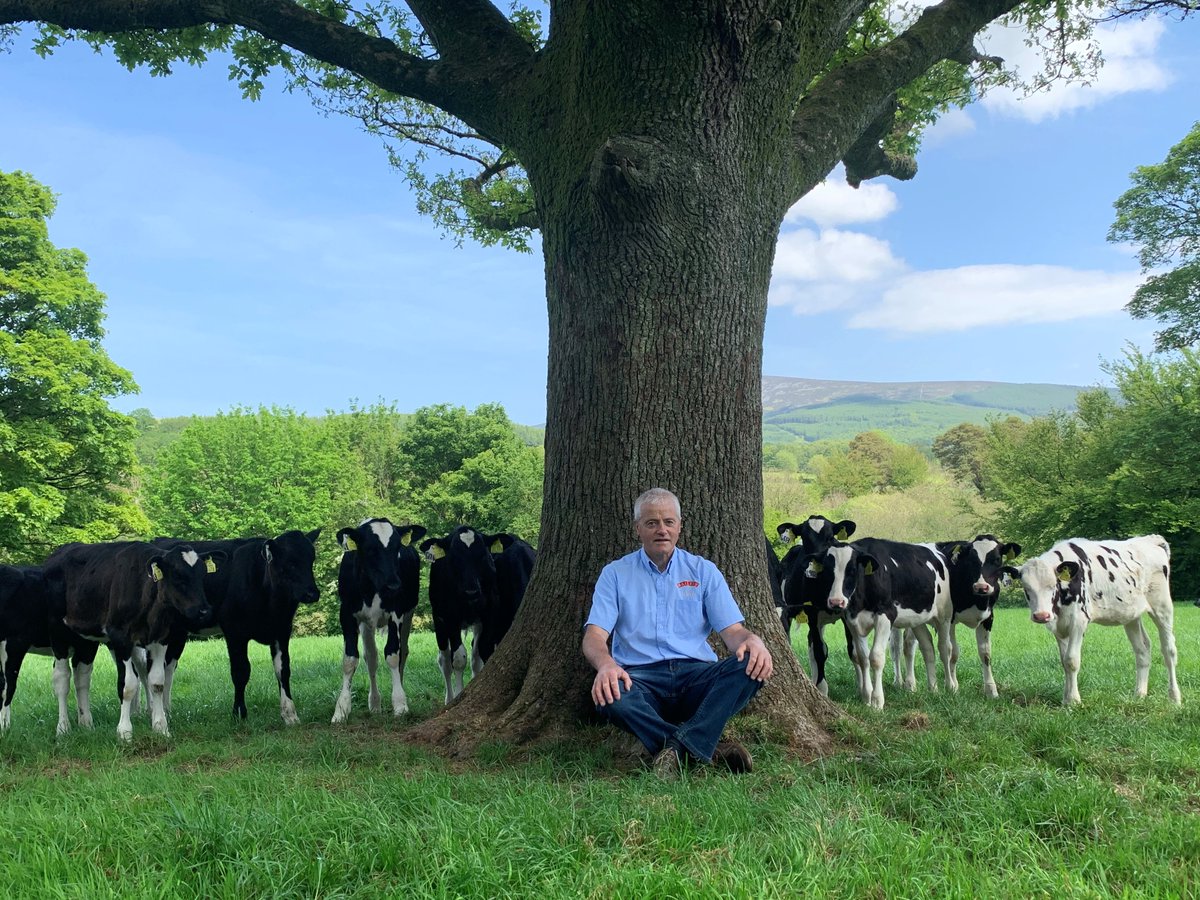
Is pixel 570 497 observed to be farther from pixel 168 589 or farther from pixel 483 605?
pixel 168 589

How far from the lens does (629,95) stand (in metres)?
6.59

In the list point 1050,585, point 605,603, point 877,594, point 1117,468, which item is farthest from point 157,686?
point 1117,468

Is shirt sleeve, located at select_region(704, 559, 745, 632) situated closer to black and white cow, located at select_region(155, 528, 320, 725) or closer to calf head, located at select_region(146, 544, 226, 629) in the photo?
black and white cow, located at select_region(155, 528, 320, 725)

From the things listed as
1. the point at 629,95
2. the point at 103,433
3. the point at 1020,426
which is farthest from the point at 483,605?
the point at 1020,426

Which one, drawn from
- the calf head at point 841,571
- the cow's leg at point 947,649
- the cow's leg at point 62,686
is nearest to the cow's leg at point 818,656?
the calf head at point 841,571

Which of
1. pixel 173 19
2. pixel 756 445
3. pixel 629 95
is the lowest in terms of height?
pixel 756 445

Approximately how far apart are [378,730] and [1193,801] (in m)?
5.83

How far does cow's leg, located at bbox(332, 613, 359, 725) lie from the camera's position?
361 inches

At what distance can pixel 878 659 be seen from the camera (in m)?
9.30

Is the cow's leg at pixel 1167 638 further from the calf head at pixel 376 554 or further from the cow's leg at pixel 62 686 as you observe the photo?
the cow's leg at pixel 62 686

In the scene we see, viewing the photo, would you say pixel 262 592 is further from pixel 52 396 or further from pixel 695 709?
pixel 52 396

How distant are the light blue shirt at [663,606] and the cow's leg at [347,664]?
4.31 m

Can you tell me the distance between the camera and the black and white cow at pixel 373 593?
9703mm

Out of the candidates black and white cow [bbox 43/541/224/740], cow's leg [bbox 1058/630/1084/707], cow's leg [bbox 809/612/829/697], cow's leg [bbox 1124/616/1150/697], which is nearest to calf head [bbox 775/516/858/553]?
cow's leg [bbox 809/612/829/697]
